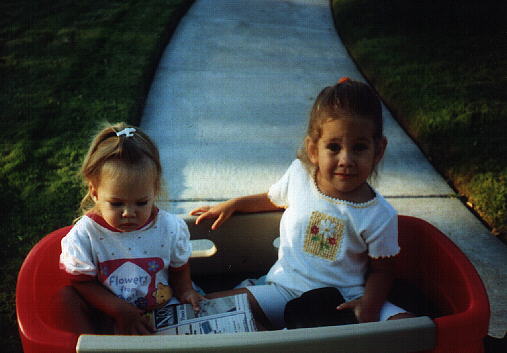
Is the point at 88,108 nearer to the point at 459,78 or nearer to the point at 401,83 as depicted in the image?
the point at 401,83

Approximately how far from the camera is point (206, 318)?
1604 millimetres

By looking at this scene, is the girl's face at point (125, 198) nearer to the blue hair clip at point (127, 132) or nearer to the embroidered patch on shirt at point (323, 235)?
the blue hair clip at point (127, 132)

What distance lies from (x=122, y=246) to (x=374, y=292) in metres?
0.79

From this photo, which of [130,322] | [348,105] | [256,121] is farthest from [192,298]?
[256,121]

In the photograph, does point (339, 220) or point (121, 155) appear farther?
point (339, 220)

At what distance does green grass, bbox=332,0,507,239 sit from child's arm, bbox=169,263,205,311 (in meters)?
1.45

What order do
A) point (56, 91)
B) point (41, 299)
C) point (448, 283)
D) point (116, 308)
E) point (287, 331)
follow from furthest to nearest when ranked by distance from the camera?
point (56, 91)
point (448, 283)
point (116, 308)
point (41, 299)
point (287, 331)

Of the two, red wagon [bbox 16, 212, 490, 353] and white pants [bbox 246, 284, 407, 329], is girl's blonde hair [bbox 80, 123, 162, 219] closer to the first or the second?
red wagon [bbox 16, 212, 490, 353]

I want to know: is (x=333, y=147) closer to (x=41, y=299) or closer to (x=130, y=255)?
(x=130, y=255)

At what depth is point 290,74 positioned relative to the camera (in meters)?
4.05

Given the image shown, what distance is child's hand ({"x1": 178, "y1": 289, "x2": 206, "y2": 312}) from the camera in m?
1.64

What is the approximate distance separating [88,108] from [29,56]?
125cm

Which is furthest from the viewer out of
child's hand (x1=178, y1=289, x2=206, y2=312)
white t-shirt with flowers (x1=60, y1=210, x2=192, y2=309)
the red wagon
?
child's hand (x1=178, y1=289, x2=206, y2=312)

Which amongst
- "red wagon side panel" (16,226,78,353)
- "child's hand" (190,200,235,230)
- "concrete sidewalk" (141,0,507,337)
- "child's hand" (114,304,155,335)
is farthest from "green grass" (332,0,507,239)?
"red wagon side panel" (16,226,78,353)
